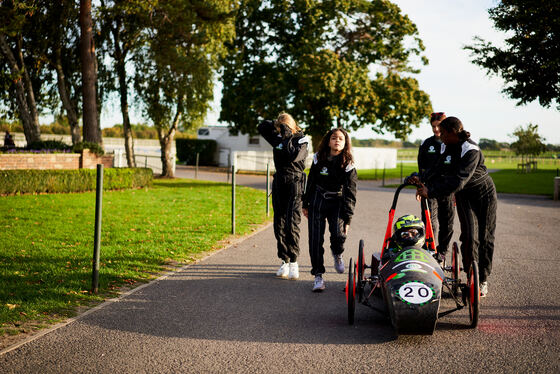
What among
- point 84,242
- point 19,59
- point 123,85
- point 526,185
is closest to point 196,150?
point 123,85

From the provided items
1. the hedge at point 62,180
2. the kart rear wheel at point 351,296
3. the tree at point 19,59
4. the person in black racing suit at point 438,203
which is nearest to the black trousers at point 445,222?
the person in black racing suit at point 438,203

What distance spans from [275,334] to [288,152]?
8.27 feet

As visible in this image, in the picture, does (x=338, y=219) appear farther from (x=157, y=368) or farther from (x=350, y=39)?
(x=350, y=39)

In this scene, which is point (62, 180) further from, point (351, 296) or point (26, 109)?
point (351, 296)

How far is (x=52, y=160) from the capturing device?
1822 cm

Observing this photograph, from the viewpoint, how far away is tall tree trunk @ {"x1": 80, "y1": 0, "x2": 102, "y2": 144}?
21156 millimetres

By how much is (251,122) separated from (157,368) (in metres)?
21.9

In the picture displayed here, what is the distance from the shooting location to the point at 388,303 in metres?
4.23

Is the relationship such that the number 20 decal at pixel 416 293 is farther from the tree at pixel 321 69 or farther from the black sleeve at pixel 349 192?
the tree at pixel 321 69

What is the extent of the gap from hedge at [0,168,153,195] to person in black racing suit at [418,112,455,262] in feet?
44.2

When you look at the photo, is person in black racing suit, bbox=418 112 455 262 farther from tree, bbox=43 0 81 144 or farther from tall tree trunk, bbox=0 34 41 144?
tall tree trunk, bbox=0 34 41 144

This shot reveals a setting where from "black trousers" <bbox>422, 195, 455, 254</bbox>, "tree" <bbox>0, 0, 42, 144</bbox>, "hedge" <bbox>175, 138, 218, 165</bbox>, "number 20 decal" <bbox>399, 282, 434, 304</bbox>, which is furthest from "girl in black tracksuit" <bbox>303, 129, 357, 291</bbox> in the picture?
"hedge" <bbox>175, 138, 218, 165</bbox>

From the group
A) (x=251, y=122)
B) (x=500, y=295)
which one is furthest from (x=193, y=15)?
(x=500, y=295)

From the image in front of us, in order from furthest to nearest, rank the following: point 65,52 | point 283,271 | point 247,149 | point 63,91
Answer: point 247,149 → point 65,52 → point 63,91 → point 283,271
